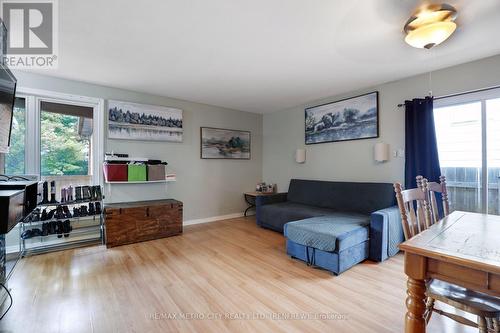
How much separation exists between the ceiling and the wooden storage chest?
1.92 metres

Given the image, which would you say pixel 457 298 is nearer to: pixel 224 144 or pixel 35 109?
pixel 224 144

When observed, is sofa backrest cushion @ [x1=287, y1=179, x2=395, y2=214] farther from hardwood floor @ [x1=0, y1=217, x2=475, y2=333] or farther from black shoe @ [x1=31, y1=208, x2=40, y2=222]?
black shoe @ [x1=31, y1=208, x2=40, y2=222]

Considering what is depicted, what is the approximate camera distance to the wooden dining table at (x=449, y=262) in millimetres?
949

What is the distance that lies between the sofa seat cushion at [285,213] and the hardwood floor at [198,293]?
62 centimetres

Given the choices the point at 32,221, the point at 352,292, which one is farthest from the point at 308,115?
the point at 32,221

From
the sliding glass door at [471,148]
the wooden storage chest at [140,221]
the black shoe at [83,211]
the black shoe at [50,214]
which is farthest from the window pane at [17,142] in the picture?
the sliding glass door at [471,148]

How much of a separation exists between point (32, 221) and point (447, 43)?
17.7ft

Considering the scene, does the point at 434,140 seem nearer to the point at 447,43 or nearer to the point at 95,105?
the point at 447,43

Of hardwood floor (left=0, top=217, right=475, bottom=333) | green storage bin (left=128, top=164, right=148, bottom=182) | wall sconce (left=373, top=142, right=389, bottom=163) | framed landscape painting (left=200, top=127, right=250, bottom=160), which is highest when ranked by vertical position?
framed landscape painting (left=200, top=127, right=250, bottom=160)

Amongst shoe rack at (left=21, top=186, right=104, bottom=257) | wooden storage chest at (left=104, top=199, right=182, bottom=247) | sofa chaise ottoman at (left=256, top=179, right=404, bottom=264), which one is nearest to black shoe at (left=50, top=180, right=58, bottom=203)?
shoe rack at (left=21, top=186, right=104, bottom=257)

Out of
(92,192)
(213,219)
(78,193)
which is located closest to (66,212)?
(78,193)

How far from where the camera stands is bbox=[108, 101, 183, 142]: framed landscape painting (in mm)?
3658

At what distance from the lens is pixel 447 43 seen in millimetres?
2330

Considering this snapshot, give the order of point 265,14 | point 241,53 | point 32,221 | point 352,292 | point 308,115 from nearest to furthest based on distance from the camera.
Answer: point 265,14 → point 352,292 → point 241,53 → point 32,221 → point 308,115
